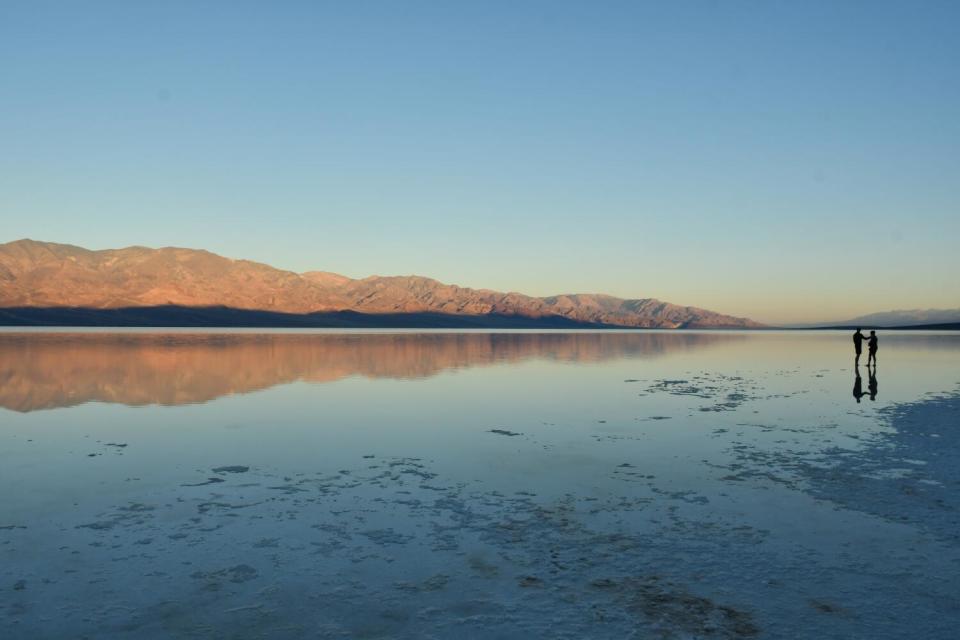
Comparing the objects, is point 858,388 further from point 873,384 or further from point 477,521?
point 477,521

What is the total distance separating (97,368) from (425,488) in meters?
32.3

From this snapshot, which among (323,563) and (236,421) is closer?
(323,563)

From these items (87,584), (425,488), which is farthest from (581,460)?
(87,584)

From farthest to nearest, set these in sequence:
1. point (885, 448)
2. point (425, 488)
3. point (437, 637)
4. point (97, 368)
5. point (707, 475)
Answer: point (97, 368) < point (885, 448) < point (707, 475) < point (425, 488) < point (437, 637)

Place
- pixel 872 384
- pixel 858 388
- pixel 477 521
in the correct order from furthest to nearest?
1. pixel 872 384
2. pixel 858 388
3. pixel 477 521

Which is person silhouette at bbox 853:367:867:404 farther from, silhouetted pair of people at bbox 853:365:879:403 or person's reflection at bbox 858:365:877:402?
person's reflection at bbox 858:365:877:402

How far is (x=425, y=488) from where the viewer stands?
12.0 m

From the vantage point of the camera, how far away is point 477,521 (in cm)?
999

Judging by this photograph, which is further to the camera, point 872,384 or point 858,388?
point 872,384

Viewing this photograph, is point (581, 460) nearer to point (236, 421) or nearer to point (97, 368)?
point (236, 421)

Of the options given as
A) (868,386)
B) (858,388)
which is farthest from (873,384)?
(858,388)

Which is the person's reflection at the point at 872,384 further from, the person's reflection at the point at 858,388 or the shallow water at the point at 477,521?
the shallow water at the point at 477,521

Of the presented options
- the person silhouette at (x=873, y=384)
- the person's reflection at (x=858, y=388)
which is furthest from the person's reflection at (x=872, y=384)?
the person's reflection at (x=858, y=388)

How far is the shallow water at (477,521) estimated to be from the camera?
22.0 ft
